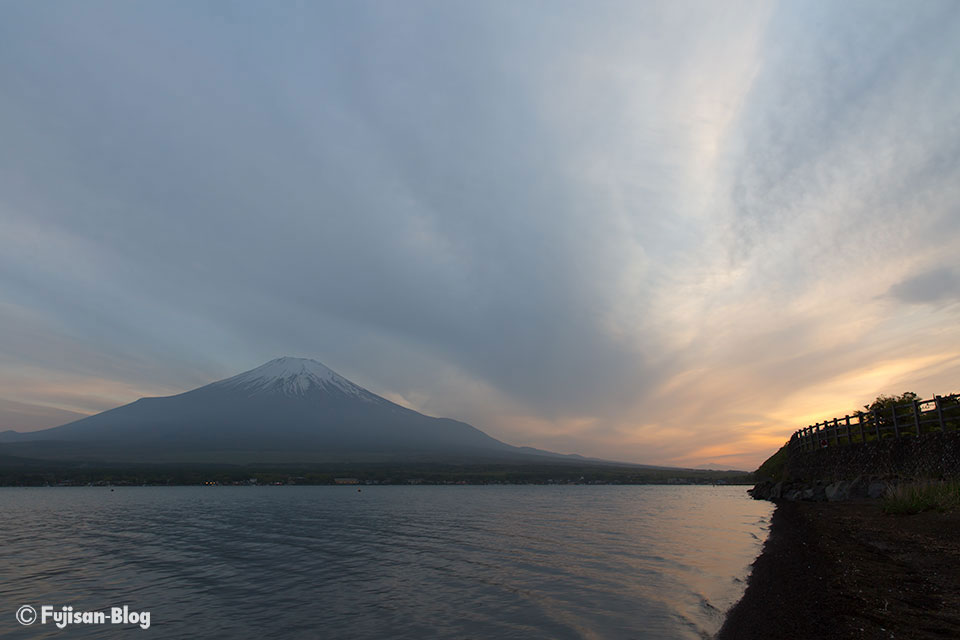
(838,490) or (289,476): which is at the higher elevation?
(838,490)

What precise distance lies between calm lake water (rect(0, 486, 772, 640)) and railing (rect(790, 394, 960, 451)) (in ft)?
32.3

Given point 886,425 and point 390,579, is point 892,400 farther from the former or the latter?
point 390,579

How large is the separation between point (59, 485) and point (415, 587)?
590 ft

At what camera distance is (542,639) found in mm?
12250

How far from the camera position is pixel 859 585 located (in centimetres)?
1269

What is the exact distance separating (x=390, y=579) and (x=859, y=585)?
1508 cm

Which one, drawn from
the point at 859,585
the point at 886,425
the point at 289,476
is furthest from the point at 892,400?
the point at 289,476

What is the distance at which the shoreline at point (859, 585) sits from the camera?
988 centimetres

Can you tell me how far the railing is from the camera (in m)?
25.3

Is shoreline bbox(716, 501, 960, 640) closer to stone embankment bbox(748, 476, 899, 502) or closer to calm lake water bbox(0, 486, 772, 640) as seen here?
calm lake water bbox(0, 486, 772, 640)

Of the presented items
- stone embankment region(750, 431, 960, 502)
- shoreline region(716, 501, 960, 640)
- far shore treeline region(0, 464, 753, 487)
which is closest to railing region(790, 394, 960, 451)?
stone embankment region(750, 431, 960, 502)

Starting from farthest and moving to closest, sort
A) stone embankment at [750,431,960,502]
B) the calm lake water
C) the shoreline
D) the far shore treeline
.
Result: 1. the far shore treeline
2. stone embankment at [750,431,960,502]
3. the calm lake water
4. the shoreline

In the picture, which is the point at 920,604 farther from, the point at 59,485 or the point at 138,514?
the point at 59,485

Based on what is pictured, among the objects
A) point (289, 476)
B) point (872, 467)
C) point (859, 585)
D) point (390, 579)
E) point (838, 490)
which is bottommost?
point (289, 476)
